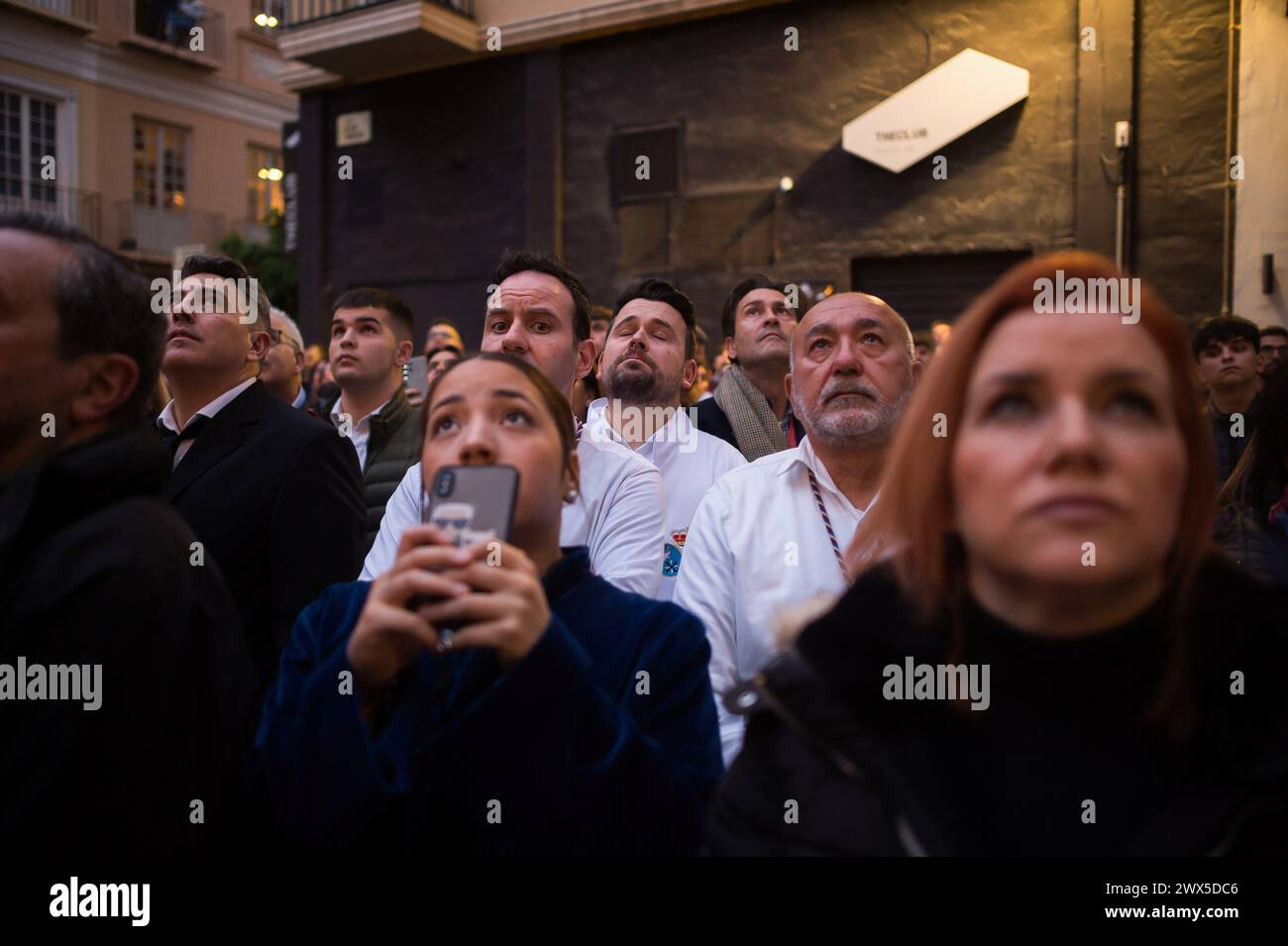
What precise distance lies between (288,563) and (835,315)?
192 centimetres

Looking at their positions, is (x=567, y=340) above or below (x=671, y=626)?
above

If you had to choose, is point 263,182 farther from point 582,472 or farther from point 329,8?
point 582,472

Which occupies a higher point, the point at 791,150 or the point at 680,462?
the point at 791,150

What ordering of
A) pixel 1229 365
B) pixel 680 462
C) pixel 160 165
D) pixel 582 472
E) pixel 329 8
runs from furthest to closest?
1. pixel 160 165
2. pixel 329 8
3. pixel 1229 365
4. pixel 680 462
5. pixel 582 472

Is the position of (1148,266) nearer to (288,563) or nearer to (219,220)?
(288,563)

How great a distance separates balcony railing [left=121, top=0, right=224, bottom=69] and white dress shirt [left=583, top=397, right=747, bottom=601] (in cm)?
1964

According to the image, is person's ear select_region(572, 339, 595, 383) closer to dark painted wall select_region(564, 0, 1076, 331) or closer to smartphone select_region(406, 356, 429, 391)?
smartphone select_region(406, 356, 429, 391)

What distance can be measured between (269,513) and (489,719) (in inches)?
69.4

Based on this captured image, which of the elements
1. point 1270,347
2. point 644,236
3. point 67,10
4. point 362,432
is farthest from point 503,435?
point 67,10

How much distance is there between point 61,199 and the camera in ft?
65.8

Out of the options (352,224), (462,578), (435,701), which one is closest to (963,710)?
(462,578)

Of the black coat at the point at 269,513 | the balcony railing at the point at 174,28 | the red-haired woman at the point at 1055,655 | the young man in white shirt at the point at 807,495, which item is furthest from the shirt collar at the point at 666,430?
the balcony railing at the point at 174,28

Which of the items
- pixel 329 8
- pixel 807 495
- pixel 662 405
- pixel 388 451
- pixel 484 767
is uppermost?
pixel 329 8
